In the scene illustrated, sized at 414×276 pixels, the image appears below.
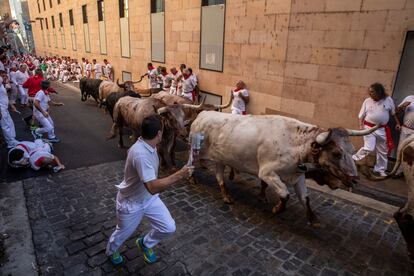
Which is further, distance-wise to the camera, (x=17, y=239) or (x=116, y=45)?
(x=116, y=45)

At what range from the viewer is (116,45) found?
18688 millimetres

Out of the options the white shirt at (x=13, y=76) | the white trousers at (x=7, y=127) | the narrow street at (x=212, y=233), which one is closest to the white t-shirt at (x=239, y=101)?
the narrow street at (x=212, y=233)

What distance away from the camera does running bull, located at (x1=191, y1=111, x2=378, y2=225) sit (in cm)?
383

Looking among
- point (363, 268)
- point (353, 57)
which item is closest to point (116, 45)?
point (353, 57)

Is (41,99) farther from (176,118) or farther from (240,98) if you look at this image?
(240,98)

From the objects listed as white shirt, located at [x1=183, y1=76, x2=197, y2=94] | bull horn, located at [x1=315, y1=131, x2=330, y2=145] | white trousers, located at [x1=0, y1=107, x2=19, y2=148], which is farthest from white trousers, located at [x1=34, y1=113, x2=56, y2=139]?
bull horn, located at [x1=315, y1=131, x2=330, y2=145]

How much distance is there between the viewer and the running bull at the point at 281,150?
12.6 feet

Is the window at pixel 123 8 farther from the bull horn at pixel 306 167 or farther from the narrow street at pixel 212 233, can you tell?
the bull horn at pixel 306 167

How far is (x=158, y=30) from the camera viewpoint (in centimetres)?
1392

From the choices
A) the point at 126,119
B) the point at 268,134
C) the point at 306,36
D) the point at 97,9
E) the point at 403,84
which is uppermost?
the point at 97,9

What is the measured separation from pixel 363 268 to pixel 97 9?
73.2 feet

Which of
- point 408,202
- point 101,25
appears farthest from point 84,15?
point 408,202

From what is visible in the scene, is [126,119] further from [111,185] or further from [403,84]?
[403,84]

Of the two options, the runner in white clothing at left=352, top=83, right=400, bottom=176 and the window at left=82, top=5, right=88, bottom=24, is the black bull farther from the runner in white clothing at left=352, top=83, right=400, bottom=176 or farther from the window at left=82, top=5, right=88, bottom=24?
the runner in white clothing at left=352, top=83, right=400, bottom=176
